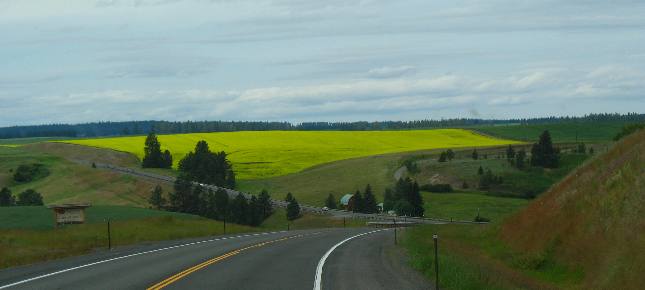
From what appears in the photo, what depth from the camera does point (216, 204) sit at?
330ft

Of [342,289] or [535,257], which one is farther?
[535,257]

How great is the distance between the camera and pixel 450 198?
113 meters

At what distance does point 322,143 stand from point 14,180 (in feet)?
237

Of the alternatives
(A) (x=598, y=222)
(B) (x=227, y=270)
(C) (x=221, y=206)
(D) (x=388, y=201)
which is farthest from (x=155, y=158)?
(B) (x=227, y=270)

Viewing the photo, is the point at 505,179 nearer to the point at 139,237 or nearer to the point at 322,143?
the point at 322,143

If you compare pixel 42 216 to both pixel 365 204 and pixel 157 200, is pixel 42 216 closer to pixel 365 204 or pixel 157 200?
pixel 157 200

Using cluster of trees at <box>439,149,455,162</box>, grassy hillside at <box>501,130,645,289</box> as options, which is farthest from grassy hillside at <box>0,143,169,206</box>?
grassy hillside at <box>501,130,645,289</box>

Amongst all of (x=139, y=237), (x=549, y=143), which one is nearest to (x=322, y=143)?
(x=549, y=143)

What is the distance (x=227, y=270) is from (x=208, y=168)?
370 ft

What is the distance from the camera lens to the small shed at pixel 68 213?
165 feet

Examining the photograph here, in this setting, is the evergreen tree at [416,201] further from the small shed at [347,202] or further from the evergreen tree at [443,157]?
the evergreen tree at [443,157]

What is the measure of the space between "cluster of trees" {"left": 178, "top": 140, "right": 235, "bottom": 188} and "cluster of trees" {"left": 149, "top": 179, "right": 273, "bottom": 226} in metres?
17.9

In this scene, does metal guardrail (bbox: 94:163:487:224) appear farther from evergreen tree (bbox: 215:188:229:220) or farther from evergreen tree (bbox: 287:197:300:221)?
evergreen tree (bbox: 215:188:229:220)

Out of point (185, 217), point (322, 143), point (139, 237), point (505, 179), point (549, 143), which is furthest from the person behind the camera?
point (322, 143)
